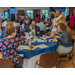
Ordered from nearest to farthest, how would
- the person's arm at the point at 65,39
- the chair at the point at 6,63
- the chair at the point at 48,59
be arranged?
the chair at the point at 6,63 → the chair at the point at 48,59 → the person's arm at the point at 65,39

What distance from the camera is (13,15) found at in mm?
15008

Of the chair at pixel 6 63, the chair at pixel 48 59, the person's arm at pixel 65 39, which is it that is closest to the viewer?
the chair at pixel 6 63

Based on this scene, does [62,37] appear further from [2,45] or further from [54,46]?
[2,45]

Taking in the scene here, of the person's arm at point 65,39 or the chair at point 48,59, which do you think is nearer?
the chair at point 48,59

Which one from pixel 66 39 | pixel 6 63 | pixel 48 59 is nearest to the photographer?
pixel 6 63

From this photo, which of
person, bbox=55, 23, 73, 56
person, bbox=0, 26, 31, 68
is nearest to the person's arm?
person, bbox=55, 23, 73, 56

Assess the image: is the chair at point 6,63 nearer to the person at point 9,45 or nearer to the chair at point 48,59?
the person at point 9,45

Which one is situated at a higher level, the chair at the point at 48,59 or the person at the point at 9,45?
the person at the point at 9,45

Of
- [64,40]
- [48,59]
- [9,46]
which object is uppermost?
[9,46]

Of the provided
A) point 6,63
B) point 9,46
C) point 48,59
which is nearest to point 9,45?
point 9,46

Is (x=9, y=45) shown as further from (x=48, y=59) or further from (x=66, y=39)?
(x=66, y=39)

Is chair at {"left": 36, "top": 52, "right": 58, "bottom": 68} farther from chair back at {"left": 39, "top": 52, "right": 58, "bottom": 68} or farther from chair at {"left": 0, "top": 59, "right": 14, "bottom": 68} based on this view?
chair at {"left": 0, "top": 59, "right": 14, "bottom": 68}

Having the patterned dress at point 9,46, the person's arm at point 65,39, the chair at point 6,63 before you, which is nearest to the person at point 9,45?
the patterned dress at point 9,46

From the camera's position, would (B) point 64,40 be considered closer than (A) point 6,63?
No
